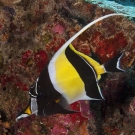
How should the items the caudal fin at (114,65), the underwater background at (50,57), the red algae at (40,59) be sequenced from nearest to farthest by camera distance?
1. the caudal fin at (114,65)
2. the underwater background at (50,57)
3. the red algae at (40,59)

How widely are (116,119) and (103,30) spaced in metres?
1.40

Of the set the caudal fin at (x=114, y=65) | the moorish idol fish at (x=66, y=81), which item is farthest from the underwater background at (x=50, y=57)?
the caudal fin at (x=114, y=65)

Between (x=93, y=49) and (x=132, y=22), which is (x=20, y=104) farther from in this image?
(x=132, y=22)

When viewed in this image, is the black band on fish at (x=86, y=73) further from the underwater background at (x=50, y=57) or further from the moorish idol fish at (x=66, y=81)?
the underwater background at (x=50, y=57)

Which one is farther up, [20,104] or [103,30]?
[103,30]

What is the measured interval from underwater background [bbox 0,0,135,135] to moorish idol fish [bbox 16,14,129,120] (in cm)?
128

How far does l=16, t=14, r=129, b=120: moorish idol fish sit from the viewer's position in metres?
1.54

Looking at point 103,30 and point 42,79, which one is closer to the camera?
point 42,79

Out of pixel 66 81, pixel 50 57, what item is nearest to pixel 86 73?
pixel 66 81

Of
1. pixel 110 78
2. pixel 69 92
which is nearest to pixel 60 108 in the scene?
pixel 69 92

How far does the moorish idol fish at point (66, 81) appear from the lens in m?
1.54

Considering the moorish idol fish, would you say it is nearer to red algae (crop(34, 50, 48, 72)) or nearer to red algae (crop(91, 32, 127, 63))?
red algae (crop(34, 50, 48, 72))

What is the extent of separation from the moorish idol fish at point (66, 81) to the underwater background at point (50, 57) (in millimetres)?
1279

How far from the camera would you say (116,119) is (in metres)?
3.34
